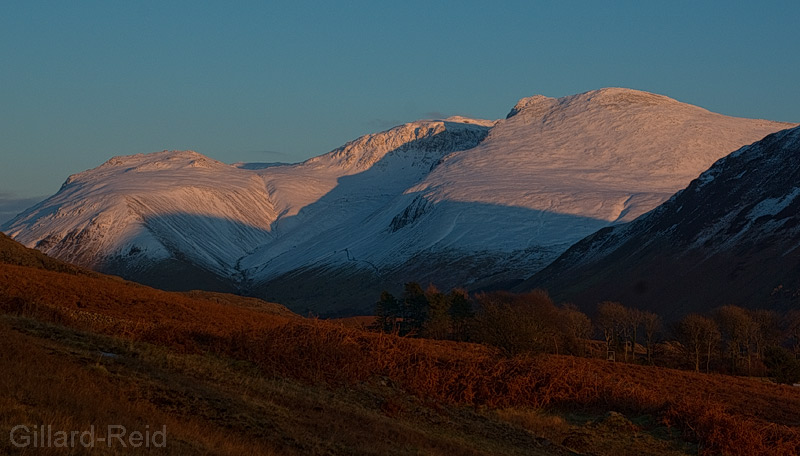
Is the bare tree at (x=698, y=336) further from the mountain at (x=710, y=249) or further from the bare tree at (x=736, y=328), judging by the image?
the mountain at (x=710, y=249)

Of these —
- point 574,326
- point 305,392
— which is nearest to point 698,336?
point 574,326

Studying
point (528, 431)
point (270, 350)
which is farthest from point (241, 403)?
point (528, 431)

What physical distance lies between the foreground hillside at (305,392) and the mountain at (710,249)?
83.5 meters

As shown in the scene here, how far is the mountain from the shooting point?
115m

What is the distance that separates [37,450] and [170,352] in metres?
9.81

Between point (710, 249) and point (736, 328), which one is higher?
point (710, 249)

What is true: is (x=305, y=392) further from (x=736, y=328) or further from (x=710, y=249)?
(x=710, y=249)

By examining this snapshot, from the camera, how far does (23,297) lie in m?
25.2

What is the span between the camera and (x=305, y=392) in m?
20.4

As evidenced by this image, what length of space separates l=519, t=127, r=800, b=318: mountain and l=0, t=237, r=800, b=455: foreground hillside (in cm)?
8346

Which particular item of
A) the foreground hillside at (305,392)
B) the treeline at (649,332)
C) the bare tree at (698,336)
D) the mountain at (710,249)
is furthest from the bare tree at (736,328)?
the foreground hillside at (305,392)

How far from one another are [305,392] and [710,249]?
124701mm

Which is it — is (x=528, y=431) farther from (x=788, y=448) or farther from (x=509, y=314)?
(x=509, y=314)

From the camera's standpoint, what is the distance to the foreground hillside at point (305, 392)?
14.7 m
